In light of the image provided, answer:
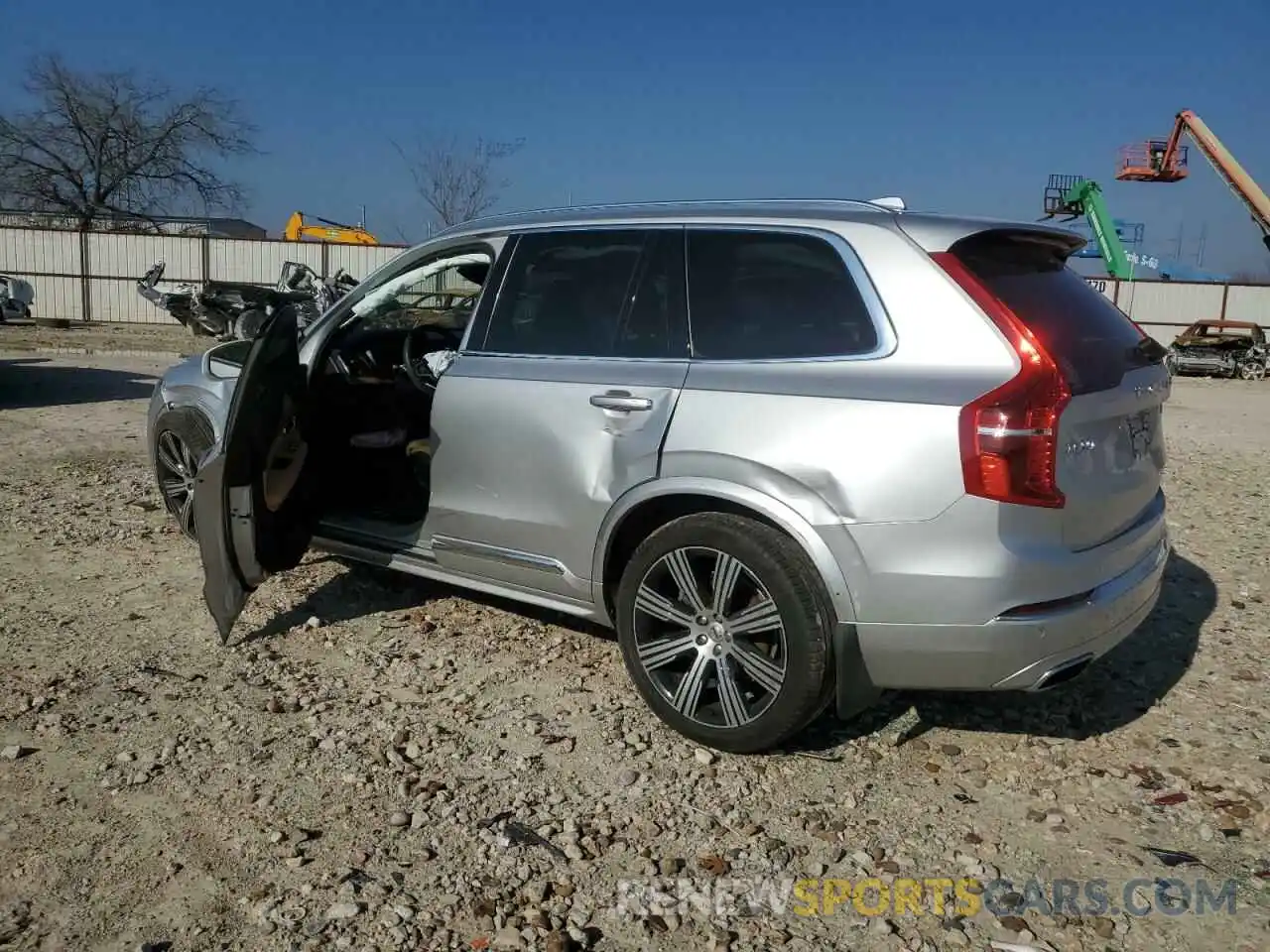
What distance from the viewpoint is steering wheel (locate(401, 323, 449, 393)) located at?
5227 millimetres

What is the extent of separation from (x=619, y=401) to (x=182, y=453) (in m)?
3.01

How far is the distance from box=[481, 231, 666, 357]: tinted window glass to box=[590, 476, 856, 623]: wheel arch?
0.58 metres

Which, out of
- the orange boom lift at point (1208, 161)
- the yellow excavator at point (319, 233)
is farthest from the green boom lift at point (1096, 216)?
the yellow excavator at point (319, 233)

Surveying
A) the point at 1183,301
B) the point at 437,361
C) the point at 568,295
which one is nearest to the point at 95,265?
the point at 437,361

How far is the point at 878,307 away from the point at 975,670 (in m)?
1.15

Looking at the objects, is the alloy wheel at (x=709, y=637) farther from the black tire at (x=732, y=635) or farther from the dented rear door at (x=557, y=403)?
the dented rear door at (x=557, y=403)

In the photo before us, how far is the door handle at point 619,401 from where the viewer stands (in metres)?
3.66

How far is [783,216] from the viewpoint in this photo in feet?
11.9

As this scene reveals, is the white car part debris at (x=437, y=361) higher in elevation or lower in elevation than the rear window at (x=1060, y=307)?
lower

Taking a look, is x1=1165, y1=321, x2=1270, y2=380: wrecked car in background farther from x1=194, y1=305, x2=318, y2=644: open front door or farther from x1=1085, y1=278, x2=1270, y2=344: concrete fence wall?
x1=194, y1=305, x2=318, y2=644: open front door

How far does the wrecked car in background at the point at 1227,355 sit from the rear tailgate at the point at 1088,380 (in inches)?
888

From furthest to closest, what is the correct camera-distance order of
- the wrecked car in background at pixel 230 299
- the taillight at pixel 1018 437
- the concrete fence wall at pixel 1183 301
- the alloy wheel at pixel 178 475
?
the concrete fence wall at pixel 1183 301 → the wrecked car in background at pixel 230 299 → the alloy wheel at pixel 178 475 → the taillight at pixel 1018 437

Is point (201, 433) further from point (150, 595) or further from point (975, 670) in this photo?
point (975, 670)

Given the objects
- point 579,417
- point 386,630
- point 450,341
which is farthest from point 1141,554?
point 450,341
